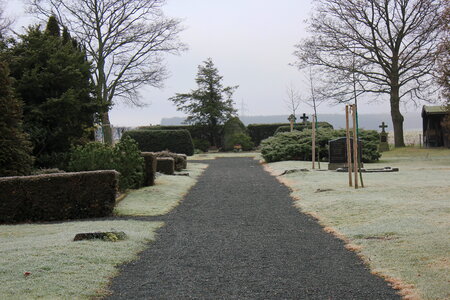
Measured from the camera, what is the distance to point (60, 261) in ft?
21.7

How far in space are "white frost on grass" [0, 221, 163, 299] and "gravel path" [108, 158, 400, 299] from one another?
248mm

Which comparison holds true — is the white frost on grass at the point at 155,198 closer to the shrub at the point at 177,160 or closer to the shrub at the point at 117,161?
the shrub at the point at 117,161

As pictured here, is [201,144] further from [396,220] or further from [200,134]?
[396,220]

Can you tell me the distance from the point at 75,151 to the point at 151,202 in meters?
3.43

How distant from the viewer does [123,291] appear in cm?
567

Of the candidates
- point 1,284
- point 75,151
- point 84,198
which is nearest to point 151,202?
point 84,198

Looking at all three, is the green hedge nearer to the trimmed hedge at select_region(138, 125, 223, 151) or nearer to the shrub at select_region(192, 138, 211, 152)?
the trimmed hedge at select_region(138, 125, 223, 151)

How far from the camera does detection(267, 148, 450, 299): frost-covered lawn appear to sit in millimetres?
6164

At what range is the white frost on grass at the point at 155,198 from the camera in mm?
12164

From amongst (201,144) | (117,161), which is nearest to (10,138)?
(117,161)

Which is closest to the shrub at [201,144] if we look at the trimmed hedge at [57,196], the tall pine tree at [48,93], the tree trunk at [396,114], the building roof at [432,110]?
the tree trunk at [396,114]

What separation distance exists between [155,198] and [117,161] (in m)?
1.75

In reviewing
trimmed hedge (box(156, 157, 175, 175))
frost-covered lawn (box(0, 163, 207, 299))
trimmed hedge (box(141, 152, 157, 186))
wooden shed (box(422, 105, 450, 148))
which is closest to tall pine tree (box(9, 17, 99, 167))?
trimmed hedge (box(141, 152, 157, 186))

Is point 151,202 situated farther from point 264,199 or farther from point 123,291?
point 123,291
